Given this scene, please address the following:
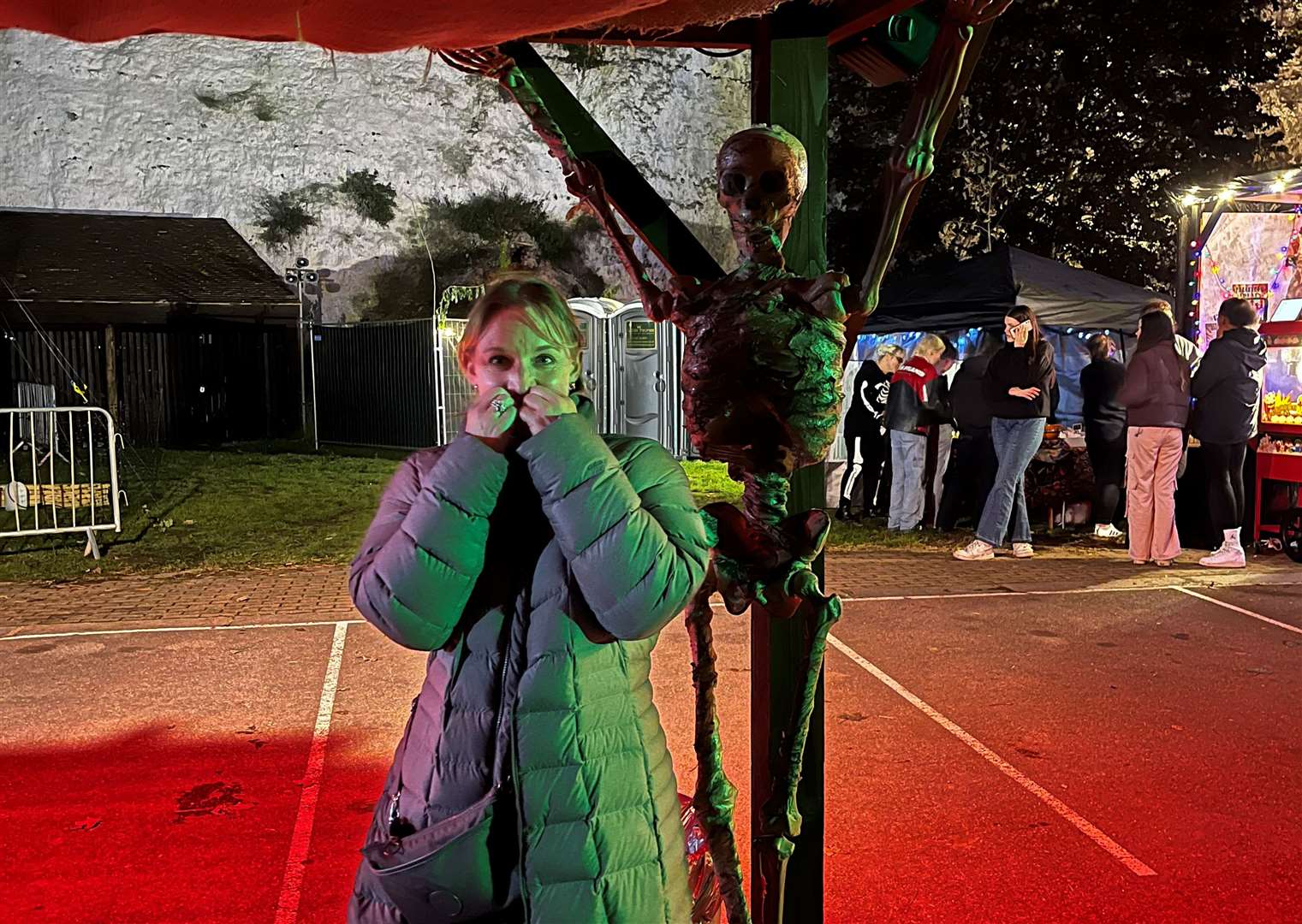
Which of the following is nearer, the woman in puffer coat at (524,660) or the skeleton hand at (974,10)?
the woman in puffer coat at (524,660)

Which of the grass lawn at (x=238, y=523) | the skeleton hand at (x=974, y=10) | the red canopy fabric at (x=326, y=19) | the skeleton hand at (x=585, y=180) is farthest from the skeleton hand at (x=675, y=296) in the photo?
the grass lawn at (x=238, y=523)

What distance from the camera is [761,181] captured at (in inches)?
82.2

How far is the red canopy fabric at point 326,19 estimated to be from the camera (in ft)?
5.18

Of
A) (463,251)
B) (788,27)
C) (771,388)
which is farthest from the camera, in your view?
(463,251)

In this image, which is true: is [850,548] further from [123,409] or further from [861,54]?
[123,409]

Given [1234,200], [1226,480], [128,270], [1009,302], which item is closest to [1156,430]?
[1226,480]

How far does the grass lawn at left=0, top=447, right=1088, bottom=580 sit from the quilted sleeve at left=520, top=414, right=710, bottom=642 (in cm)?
463

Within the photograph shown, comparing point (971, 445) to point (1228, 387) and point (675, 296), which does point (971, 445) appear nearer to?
point (1228, 387)

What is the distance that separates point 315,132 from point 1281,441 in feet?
81.9

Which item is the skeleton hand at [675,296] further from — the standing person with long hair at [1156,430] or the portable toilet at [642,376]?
the portable toilet at [642,376]

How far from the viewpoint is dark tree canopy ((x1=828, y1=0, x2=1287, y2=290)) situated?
16.7 m

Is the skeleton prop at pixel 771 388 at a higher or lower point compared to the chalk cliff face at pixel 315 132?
lower

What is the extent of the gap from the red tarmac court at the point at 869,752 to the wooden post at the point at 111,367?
1357 centimetres

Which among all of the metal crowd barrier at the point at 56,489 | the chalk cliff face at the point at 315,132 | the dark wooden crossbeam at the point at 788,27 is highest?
the chalk cliff face at the point at 315,132
